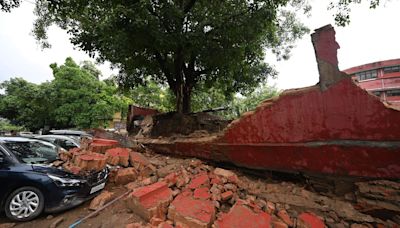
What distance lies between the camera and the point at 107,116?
62.3 ft

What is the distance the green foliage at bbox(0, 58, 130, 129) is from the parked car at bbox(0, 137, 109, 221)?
1571 centimetres

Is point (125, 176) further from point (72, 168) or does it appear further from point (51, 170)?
point (51, 170)

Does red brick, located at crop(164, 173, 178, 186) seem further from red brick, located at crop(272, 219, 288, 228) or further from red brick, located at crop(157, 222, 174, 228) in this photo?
red brick, located at crop(272, 219, 288, 228)

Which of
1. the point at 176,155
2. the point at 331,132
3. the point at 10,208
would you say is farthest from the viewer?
the point at 176,155

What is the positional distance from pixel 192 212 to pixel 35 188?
9.12ft

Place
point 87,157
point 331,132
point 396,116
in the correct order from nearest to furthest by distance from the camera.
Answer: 1. point 396,116
2. point 331,132
3. point 87,157

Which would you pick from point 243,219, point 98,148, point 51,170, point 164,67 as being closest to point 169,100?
point 164,67

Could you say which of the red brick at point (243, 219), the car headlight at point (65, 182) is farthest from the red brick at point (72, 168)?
the red brick at point (243, 219)

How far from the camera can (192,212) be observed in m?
2.79

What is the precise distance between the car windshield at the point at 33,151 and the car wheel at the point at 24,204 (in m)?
0.70

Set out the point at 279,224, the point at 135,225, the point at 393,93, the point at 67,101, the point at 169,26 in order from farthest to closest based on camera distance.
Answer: the point at 393,93
the point at 67,101
the point at 169,26
the point at 135,225
the point at 279,224

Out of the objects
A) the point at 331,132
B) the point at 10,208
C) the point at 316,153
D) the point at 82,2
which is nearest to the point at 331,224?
the point at 316,153

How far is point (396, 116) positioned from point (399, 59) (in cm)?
3538

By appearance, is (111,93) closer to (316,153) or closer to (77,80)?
(77,80)
